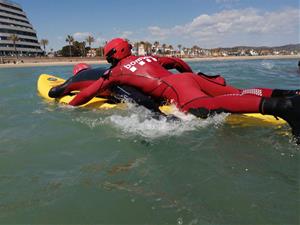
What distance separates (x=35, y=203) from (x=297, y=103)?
2.38 m

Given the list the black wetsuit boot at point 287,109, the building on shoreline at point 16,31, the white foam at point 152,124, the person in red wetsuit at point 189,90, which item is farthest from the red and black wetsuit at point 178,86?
the building on shoreline at point 16,31

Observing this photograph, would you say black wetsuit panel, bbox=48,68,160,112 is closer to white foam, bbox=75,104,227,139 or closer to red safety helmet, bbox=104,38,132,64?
white foam, bbox=75,104,227,139

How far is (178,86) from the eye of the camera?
178 inches

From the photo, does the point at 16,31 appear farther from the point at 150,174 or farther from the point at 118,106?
the point at 150,174

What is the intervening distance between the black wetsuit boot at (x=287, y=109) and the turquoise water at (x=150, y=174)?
0.86 ft

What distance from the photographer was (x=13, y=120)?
603cm

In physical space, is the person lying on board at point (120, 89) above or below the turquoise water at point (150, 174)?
above

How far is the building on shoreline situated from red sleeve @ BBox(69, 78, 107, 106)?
9133 cm

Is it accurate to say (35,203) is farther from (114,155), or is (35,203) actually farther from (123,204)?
(114,155)

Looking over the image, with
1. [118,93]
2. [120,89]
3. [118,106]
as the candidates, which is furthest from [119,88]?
[118,106]

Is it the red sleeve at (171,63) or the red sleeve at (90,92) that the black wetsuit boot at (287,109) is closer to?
the red sleeve at (171,63)

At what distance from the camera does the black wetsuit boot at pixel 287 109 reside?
3396 mm

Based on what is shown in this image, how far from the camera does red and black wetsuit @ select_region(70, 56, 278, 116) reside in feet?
13.1

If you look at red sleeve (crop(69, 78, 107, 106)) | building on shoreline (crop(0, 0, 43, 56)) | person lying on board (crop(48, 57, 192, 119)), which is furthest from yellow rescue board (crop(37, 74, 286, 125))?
building on shoreline (crop(0, 0, 43, 56))
